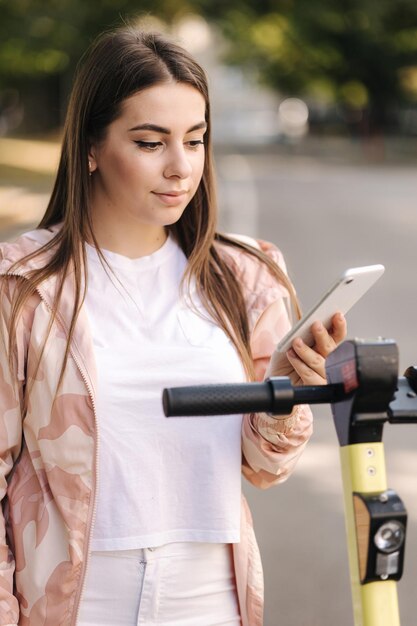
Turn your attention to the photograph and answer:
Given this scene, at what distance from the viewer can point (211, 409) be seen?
5.39 ft

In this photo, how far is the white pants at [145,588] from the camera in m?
2.25

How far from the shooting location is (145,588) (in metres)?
2.25

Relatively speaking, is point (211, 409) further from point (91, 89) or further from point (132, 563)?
point (91, 89)

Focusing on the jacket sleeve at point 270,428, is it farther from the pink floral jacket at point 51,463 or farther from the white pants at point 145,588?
the white pants at point 145,588

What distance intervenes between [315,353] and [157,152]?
0.59 m

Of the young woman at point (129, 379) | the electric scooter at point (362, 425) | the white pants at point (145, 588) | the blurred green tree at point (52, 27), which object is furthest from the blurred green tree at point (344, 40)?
the electric scooter at point (362, 425)

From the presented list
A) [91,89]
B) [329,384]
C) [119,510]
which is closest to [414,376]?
[329,384]

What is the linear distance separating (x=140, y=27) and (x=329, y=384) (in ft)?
4.33

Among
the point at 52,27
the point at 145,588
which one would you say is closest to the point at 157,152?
the point at 145,588

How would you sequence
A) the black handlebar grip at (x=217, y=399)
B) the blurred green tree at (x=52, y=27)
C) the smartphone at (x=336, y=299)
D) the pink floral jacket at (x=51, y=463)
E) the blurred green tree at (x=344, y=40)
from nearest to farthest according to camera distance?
the black handlebar grip at (x=217, y=399) < the smartphone at (x=336, y=299) < the pink floral jacket at (x=51, y=463) < the blurred green tree at (x=52, y=27) < the blurred green tree at (x=344, y=40)

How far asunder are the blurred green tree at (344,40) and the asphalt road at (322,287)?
32.3 ft

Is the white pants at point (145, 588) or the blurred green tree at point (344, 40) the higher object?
the blurred green tree at point (344, 40)

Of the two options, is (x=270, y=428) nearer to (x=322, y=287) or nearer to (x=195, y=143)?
(x=195, y=143)

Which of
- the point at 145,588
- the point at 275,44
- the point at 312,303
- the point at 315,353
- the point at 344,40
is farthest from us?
the point at 275,44
